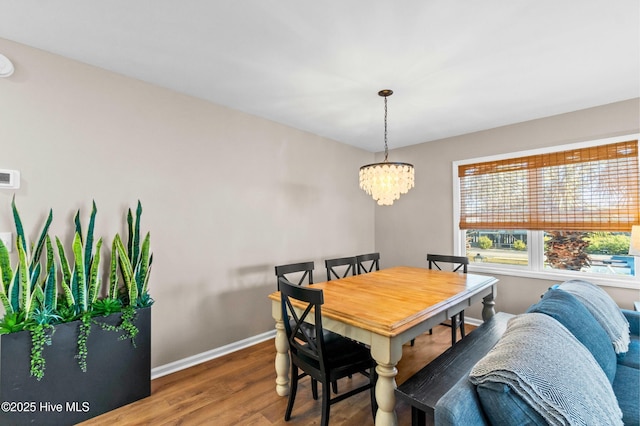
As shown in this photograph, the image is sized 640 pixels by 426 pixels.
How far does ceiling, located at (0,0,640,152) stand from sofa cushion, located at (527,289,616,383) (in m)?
1.67

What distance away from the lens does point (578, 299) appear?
1.90m

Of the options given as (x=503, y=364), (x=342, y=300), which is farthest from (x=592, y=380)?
(x=342, y=300)

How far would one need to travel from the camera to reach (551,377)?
999 millimetres

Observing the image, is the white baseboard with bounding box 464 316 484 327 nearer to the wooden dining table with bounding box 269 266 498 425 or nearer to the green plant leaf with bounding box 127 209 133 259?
the wooden dining table with bounding box 269 266 498 425

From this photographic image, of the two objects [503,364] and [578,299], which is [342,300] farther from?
[578,299]

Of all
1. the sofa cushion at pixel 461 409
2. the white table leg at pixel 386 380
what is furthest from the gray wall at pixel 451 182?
the sofa cushion at pixel 461 409

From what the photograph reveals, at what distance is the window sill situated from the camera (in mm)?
2762

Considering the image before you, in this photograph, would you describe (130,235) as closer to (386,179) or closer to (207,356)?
(207,356)

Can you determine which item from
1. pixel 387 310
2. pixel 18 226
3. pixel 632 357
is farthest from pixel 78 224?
pixel 632 357

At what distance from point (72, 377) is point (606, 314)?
3463mm

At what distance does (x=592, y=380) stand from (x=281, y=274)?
1.94 m

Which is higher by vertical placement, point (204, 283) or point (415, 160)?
point (415, 160)

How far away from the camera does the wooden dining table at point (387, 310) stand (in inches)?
61.0

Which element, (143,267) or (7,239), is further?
(143,267)
